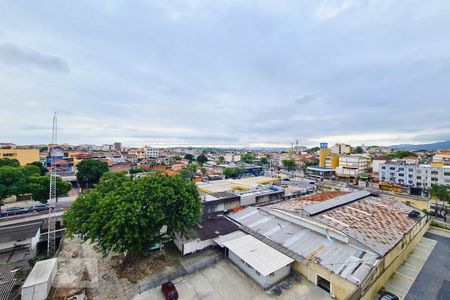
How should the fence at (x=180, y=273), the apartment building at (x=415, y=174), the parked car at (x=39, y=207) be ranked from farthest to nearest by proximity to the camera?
the apartment building at (x=415, y=174)
the parked car at (x=39, y=207)
the fence at (x=180, y=273)

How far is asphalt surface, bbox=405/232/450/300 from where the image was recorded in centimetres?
1202

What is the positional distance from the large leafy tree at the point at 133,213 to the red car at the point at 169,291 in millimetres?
2804

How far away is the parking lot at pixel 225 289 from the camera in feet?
37.1

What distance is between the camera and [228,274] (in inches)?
523

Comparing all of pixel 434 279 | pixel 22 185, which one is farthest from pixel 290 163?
pixel 22 185

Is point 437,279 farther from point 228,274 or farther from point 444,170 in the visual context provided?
point 444,170

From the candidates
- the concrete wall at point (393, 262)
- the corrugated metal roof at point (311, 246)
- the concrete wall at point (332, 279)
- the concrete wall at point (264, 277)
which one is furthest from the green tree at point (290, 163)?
the concrete wall at point (264, 277)

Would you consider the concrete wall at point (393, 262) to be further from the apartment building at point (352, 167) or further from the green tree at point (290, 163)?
the green tree at point (290, 163)

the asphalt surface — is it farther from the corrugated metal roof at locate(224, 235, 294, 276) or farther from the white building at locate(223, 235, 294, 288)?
the corrugated metal roof at locate(224, 235, 294, 276)

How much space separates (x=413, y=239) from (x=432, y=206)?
21660 millimetres

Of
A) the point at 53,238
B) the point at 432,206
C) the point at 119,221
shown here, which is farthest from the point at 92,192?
the point at 432,206

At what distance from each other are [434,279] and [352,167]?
45.1 meters

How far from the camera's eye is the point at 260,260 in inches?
494

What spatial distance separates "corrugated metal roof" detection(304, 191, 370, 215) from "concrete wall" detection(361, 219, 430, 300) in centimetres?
560
